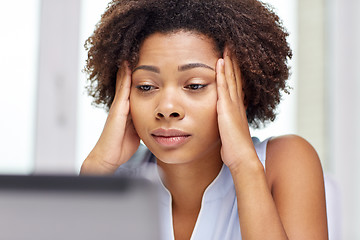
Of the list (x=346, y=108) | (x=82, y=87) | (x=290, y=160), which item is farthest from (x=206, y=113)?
(x=346, y=108)

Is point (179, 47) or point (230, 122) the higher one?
point (179, 47)

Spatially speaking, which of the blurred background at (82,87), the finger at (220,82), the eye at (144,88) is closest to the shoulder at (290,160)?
the finger at (220,82)

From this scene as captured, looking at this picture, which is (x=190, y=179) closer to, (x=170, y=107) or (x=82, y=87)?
(x=170, y=107)

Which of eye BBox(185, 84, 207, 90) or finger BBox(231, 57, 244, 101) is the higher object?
finger BBox(231, 57, 244, 101)

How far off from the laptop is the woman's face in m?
0.64

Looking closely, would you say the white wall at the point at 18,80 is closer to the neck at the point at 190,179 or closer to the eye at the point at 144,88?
the neck at the point at 190,179

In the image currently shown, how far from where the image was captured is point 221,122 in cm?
96

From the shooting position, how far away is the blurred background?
7.68ft

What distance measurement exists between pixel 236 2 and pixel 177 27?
0.17 metres

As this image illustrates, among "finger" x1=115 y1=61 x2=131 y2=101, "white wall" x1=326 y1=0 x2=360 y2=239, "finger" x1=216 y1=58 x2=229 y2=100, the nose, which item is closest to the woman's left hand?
"finger" x1=216 y1=58 x2=229 y2=100

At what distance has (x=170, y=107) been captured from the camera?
907 millimetres

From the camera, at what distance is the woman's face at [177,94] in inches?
36.6

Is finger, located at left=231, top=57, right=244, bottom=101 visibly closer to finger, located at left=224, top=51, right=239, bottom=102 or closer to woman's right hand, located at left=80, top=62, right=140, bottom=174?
finger, located at left=224, top=51, right=239, bottom=102

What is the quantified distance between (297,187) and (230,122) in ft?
0.75
